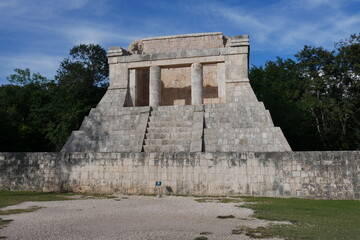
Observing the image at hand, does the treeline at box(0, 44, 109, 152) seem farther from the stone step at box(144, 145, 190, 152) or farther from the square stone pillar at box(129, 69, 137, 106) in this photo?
the stone step at box(144, 145, 190, 152)

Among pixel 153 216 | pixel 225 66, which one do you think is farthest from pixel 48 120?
pixel 153 216

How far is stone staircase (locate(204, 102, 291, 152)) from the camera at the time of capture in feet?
37.9

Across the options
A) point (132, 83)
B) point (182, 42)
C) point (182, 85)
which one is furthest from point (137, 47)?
point (132, 83)

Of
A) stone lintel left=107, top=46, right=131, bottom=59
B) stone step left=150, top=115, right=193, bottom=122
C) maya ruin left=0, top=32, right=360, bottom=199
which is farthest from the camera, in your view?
stone lintel left=107, top=46, right=131, bottom=59

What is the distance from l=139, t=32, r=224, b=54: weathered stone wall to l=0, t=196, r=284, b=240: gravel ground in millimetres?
11061

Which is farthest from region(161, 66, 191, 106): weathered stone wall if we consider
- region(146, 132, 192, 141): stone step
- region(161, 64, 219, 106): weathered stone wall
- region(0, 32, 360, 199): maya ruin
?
region(146, 132, 192, 141): stone step

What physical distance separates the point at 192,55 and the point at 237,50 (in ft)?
6.80

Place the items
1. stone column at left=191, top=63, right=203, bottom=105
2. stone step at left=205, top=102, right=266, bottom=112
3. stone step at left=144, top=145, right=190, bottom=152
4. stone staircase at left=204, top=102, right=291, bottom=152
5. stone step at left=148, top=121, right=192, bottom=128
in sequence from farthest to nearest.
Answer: stone column at left=191, top=63, right=203, bottom=105 → stone step at left=205, top=102, right=266, bottom=112 → stone step at left=148, top=121, right=192, bottom=128 → stone step at left=144, top=145, right=190, bottom=152 → stone staircase at left=204, top=102, right=291, bottom=152

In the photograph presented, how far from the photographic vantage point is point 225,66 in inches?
576

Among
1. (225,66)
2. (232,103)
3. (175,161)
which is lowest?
(175,161)

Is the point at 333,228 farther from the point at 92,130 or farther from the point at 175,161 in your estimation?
the point at 92,130

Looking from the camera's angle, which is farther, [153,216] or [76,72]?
[76,72]


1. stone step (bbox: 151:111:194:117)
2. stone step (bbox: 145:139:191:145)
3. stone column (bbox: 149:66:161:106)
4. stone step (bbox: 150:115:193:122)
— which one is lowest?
stone step (bbox: 145:139:191:145)

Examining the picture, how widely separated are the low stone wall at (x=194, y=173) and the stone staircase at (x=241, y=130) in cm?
140
